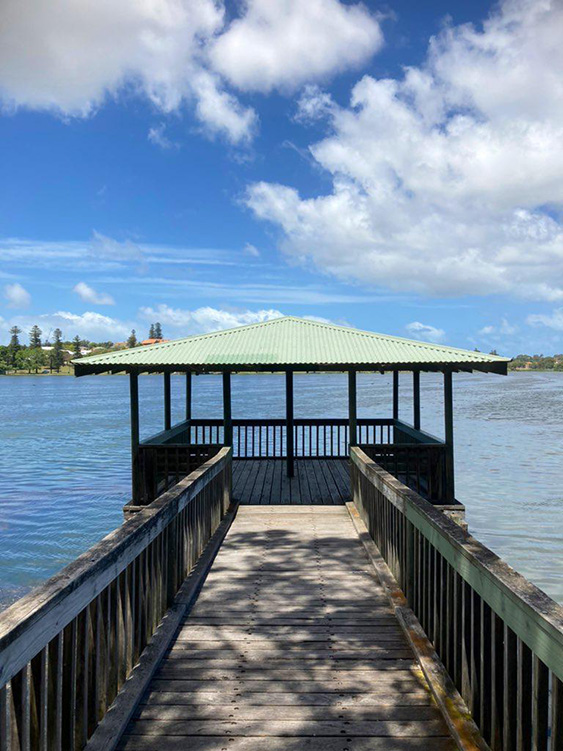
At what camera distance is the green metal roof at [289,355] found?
10.3 m

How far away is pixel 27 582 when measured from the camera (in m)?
12.4

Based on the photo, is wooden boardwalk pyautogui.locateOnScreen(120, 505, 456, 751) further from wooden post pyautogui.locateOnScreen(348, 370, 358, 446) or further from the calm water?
the calm water

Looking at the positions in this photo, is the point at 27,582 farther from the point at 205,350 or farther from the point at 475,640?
the point at 475,640

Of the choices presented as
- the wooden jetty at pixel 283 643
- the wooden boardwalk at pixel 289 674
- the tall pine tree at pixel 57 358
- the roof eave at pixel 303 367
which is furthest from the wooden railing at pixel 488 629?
the tall pine tree at pixel 57 358

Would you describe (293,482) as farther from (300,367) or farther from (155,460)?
(155,460)

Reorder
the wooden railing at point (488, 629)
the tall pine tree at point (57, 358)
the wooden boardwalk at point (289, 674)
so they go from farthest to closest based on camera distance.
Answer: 1. the tall pine tree at point (57, 358)
2. the wooden boardwalk at point (289, 674)
3. the wooden railing at point (488, 629)

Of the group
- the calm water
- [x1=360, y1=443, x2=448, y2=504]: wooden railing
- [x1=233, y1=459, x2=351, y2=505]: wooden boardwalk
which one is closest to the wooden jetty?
[x1=233, y1=459, x2=351, y2=505]: wooden boardwalk

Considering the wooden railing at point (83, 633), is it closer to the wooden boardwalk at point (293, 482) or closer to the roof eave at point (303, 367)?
the wooden boardwalk at point (293, 482)

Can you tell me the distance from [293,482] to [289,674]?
7.48 metres

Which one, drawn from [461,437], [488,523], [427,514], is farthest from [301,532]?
[461,437]

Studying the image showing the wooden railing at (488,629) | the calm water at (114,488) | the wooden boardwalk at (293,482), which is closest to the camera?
the wooden railing at (488,629)

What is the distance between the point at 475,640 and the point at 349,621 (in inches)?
64.4

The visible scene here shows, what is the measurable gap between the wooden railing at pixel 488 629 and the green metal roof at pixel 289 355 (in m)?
5.59

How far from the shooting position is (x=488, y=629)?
2.95m
